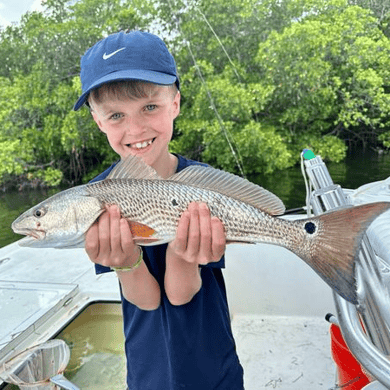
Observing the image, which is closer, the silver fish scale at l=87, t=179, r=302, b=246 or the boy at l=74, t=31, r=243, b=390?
the silver fish scale at l=87, t=179, r=302, b=246

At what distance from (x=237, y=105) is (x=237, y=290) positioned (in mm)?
13811

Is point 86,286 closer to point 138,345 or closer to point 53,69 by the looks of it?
point 138,345

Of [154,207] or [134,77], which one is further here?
[134,77]

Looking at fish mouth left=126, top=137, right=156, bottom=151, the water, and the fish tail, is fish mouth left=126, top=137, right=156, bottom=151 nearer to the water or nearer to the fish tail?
the fish tail

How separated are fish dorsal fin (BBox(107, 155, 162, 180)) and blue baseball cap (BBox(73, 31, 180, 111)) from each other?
366 millimetres

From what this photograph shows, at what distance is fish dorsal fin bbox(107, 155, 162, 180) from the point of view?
1.49 m

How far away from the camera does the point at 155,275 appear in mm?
1805

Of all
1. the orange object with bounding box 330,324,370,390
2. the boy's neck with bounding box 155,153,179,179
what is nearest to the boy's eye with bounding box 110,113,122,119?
the boy's neck with bounding box 155,153,179,179

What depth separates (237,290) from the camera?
3.82 meters

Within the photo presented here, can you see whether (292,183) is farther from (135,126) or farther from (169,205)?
(169,205)

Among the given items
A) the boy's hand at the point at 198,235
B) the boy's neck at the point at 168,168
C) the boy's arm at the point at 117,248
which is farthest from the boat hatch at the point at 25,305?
the boy's hand at the point at 198,235

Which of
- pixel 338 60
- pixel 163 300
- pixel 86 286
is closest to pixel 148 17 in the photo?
pixel 338 60

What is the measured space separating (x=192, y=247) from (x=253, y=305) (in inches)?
102

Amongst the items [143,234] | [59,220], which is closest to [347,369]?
[143,234]
